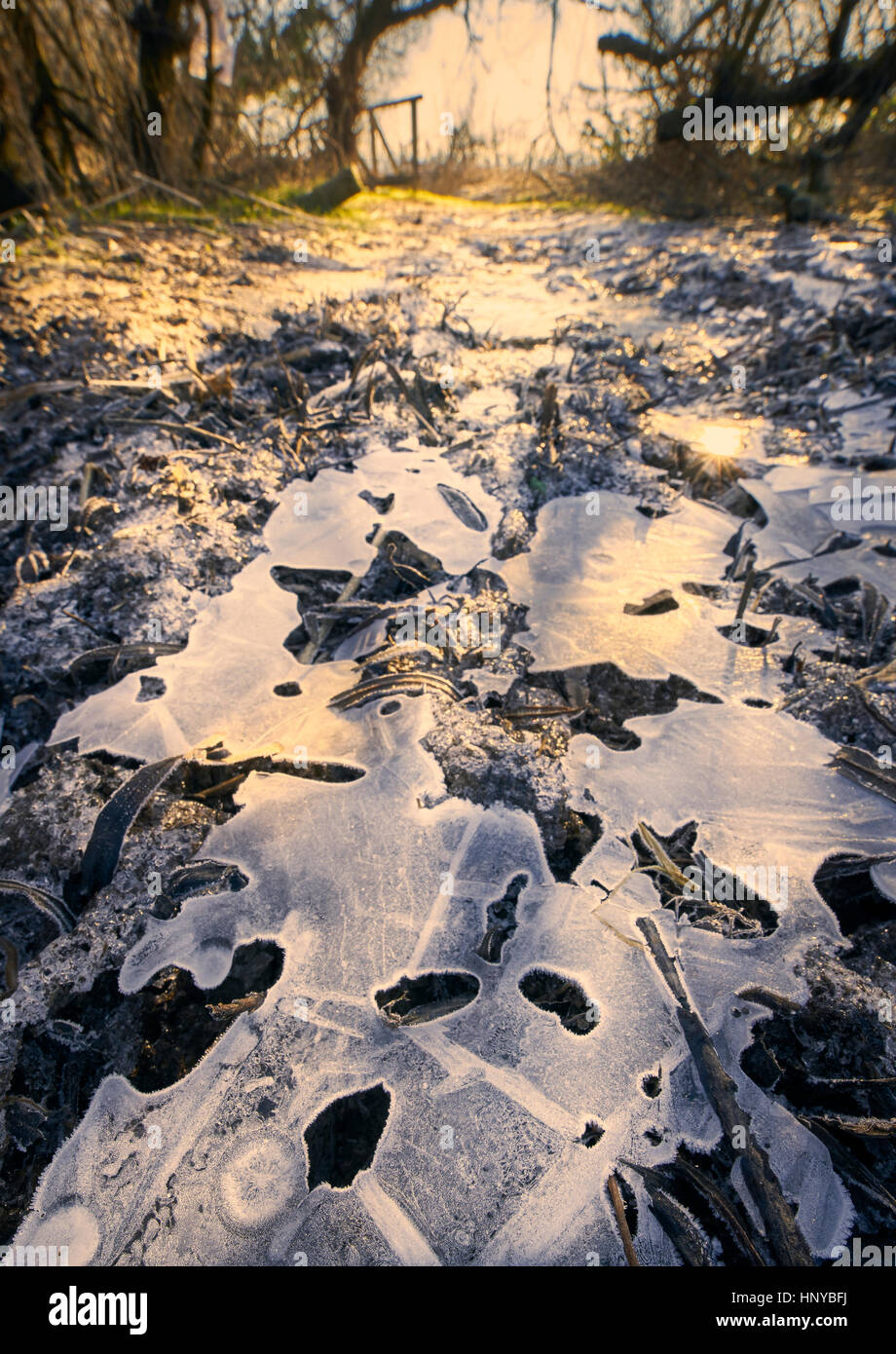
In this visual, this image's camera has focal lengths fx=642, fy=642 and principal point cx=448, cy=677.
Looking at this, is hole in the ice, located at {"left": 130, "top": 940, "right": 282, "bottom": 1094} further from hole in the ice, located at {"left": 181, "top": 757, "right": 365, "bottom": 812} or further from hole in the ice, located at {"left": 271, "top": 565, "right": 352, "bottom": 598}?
hole in the ice, located at {"left": 271, "top": 565, "right": 352, "bottom": 598}

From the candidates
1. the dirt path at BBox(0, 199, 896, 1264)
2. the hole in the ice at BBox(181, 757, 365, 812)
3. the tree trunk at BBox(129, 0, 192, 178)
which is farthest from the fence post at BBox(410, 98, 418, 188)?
the hole in the ice at BBox(181, 757, 365, 812)

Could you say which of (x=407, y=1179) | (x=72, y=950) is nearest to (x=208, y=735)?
(x=72, y=950)

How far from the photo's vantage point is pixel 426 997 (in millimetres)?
1071

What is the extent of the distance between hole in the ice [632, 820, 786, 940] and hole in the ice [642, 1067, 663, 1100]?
0.87 ft

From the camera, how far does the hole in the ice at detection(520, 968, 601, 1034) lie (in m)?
1.03

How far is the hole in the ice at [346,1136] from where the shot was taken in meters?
0.91

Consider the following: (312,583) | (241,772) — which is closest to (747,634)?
(312,583)

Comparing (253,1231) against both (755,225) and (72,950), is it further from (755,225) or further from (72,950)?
(755,225)

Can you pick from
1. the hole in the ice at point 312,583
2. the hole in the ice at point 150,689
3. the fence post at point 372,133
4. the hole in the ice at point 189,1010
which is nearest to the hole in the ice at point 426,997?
the hole in the ice at point 189,1010

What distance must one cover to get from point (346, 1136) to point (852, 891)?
97cm

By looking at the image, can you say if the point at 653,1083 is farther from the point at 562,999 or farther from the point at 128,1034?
the point at 128,1034

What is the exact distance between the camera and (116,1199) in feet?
2.84

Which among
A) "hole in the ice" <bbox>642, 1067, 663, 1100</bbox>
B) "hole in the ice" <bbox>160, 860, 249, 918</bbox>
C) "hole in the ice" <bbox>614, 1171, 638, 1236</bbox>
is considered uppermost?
"hole in the ice" <bbox>160, 860, 249, 918</bbox>

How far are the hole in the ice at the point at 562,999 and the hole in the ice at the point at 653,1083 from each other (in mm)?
100
